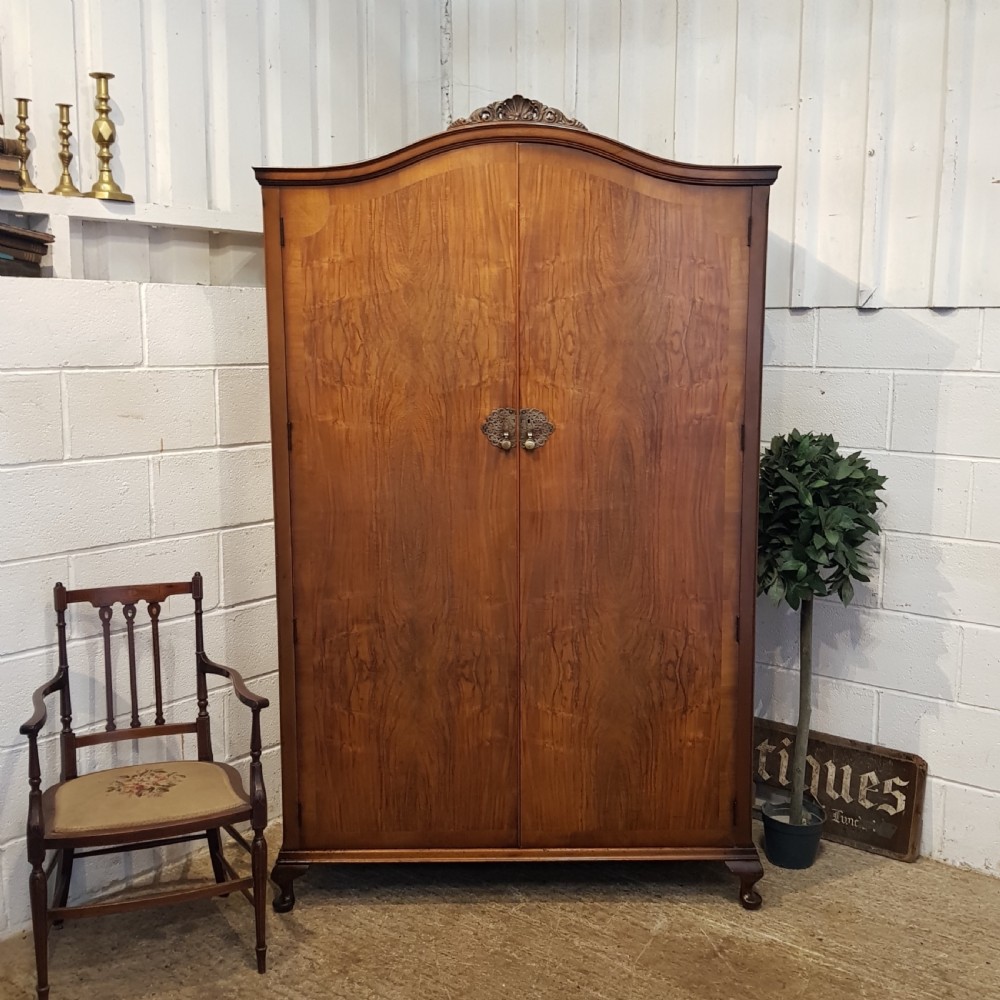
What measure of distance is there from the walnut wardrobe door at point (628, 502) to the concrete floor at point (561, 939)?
190 millimetres

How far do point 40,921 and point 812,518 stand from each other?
1.86m

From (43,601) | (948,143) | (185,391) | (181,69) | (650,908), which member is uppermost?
(181,69)

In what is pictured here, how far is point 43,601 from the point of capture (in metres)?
2.43

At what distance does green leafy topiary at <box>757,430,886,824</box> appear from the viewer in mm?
2514

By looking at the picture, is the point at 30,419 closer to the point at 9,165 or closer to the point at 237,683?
the point at 9,165

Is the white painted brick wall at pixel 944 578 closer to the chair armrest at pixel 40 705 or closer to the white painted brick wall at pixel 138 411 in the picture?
the white painted brick wall at pixel 138 411

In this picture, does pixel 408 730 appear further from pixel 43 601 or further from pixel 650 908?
pixel 43 601

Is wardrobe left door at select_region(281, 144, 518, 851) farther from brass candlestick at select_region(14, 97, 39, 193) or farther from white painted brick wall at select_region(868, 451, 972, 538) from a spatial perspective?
white painted brick wall at select_region(868, 451, 972, 538)

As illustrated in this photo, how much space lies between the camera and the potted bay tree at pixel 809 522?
2.52 meters

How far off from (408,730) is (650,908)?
0.71m

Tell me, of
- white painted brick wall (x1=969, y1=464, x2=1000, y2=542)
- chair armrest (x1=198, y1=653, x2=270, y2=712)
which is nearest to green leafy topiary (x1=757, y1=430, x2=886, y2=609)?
white painted brick wall (x1=969, y1=464, x2=1000, y2=542)

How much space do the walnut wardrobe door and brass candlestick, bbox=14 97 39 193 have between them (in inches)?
42.2

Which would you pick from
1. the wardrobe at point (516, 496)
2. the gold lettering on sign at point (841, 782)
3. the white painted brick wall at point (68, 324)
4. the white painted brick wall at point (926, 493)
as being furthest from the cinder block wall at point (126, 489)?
the white painted brick wall at point (926, 493)

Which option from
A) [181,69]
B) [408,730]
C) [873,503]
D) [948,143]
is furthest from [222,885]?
[948,143]
